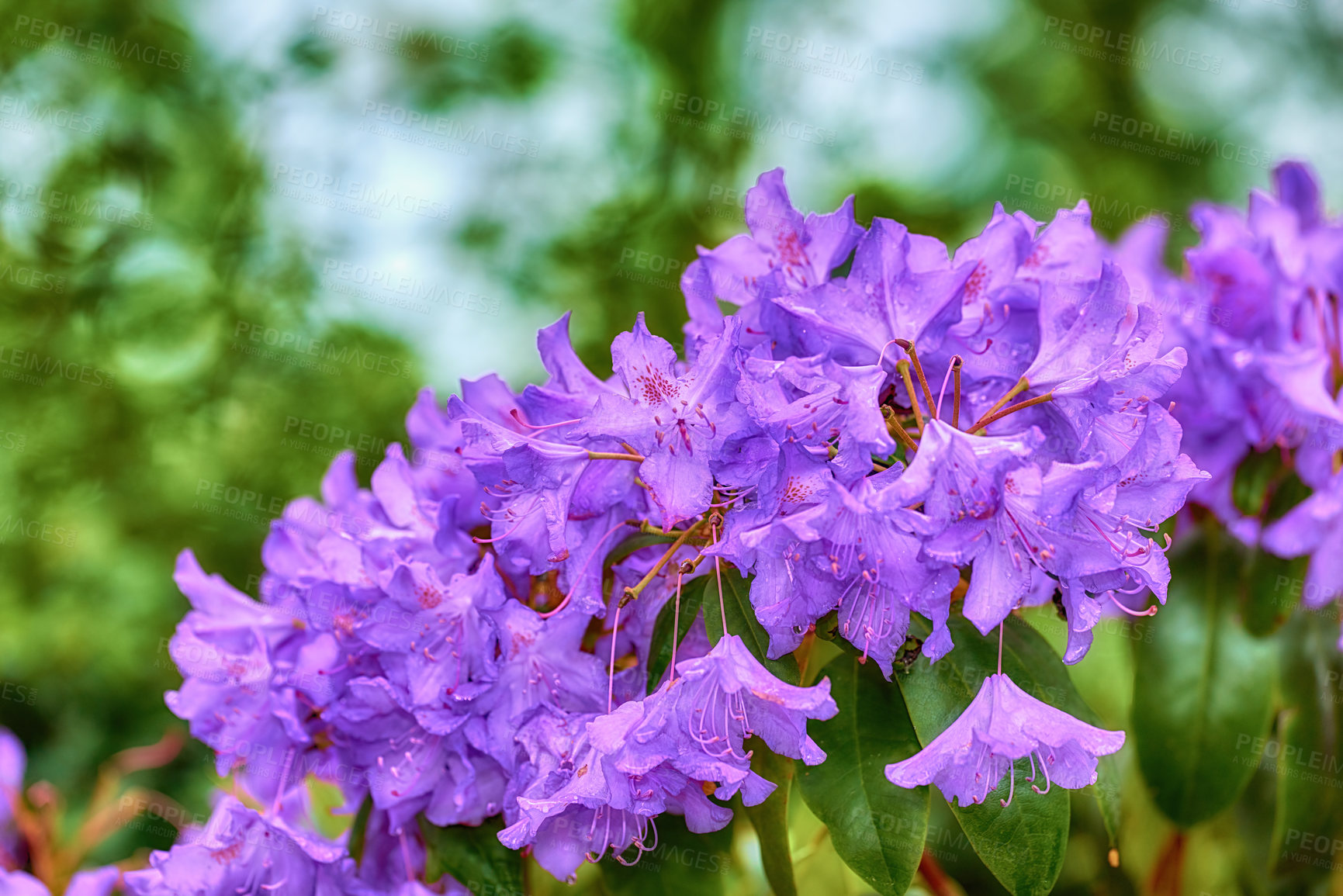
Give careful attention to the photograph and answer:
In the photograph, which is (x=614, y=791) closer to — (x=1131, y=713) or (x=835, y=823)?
(x=835, y=823)

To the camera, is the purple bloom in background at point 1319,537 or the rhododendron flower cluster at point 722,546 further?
the purple bloom in background at point 1319,537

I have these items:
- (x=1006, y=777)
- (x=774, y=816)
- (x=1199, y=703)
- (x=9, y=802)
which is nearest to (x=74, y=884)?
(x=9, y=802)

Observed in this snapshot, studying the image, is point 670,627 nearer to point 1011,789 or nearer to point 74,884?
point 1011,789

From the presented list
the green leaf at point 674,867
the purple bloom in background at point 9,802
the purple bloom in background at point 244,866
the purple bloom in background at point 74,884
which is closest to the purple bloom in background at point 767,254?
the green leaf at point 674,867

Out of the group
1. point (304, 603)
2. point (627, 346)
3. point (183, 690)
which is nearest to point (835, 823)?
point (627, 346)

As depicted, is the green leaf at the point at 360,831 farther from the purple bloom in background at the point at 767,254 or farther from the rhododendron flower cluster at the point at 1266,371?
the rhododendron flower cluster at the point at 1266,371
